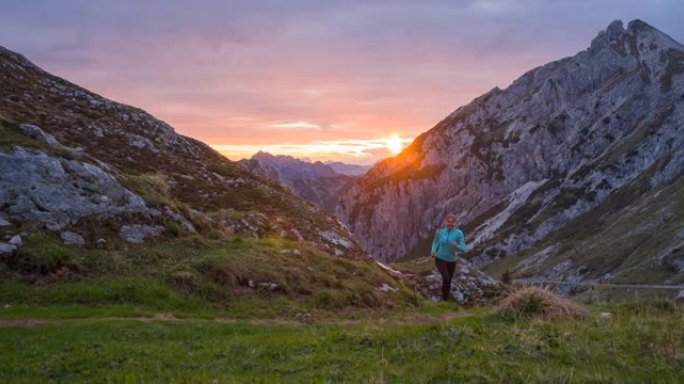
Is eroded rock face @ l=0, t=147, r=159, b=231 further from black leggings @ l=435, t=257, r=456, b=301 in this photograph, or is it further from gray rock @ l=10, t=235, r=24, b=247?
black leggings @ l=435, t=257, r=456, b=301

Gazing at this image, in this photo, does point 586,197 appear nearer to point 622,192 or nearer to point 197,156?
point 622,192

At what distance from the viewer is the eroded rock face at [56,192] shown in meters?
21.5

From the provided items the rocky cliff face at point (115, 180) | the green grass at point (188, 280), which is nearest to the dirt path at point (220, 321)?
the green grass at point (188, 280)

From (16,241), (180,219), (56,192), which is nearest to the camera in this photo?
(16,241)

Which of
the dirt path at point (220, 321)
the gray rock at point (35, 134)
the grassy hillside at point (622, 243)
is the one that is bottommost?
the grassy hillside at point (622, 243)

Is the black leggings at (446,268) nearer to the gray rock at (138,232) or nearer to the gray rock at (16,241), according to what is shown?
the gray rock at (138,232)

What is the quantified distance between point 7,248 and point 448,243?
17.5 m

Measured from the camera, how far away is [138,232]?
23562 mm

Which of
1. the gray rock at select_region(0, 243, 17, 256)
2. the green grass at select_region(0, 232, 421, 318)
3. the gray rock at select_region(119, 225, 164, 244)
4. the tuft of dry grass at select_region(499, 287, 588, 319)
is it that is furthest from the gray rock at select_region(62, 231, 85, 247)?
the tuft of dry grass at select_region(499, 287, 588, 319)

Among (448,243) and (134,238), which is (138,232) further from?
(448,243)

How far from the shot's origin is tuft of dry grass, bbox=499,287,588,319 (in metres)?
14.2

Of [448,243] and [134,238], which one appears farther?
[134,238]

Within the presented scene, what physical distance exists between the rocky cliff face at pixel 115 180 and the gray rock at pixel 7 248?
818 mm


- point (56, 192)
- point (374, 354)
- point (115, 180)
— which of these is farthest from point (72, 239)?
point (374, 354)
